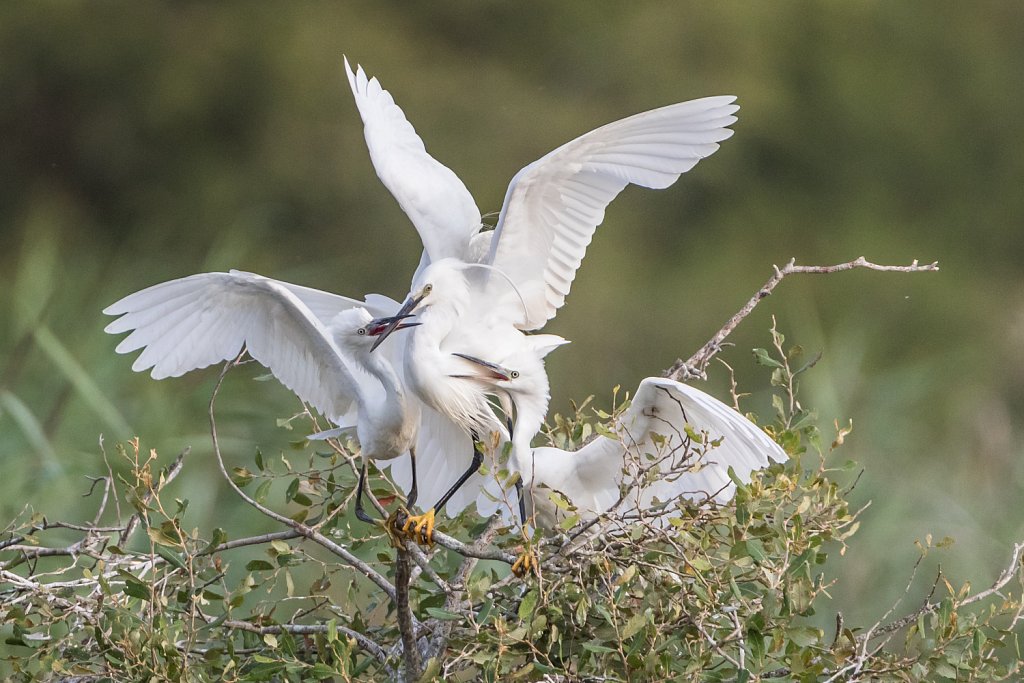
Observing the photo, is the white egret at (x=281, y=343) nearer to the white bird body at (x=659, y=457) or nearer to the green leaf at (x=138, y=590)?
the white bird body at (x=659, y=457)

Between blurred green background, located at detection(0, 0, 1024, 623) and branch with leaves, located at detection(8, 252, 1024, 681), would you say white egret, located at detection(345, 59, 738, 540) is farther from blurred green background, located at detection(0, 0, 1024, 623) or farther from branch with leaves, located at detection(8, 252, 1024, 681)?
blurred green background, located at detection(0, 0, 1024, 623)

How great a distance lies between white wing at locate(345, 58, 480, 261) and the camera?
275 cm

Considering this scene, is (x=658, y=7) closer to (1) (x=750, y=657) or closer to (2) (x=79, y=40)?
(2) (x=79, y=40)

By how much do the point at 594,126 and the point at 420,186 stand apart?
5.02 meters

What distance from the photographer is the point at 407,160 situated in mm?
2893

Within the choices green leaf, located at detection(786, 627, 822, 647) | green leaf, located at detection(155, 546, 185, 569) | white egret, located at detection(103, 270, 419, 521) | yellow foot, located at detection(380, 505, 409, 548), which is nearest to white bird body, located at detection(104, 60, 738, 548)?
white egret, located at detection(103, 270, 419, 521)

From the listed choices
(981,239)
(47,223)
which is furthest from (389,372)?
(981,239)

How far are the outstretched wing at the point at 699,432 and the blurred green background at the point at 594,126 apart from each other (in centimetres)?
313

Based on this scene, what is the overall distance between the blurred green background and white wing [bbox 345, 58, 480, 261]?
7.92ft

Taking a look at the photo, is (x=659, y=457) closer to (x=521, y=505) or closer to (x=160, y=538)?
(x=521, y=505)

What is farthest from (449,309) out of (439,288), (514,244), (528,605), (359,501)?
(528,605)

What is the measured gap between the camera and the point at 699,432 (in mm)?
2209

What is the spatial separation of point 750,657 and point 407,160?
144 centimetres

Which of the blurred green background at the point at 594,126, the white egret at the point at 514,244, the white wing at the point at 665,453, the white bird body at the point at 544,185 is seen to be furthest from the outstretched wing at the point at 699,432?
the blurred green background at the point at 594,126
